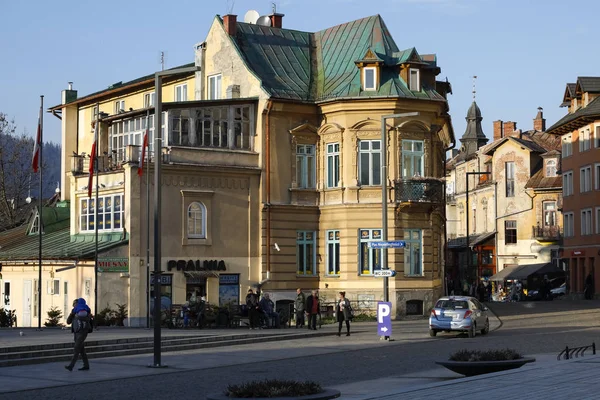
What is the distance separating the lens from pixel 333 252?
49500mm

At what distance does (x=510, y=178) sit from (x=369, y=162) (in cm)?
5270

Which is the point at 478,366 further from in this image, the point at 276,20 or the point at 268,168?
the point at 276,20

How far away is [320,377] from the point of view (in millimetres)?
23516

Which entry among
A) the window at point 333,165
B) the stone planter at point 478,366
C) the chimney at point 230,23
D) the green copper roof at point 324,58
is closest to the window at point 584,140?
the green copper roof at point 324,58

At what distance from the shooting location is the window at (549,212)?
311 ft

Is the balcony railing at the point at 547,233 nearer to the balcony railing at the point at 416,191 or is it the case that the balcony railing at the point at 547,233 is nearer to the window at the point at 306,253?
the balcony railing at the point at 416,191

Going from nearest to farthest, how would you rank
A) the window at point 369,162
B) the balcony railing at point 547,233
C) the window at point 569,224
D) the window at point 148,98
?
the window at point 369,162 < the window at point 148,98 < the window at point 569,224 < the balcony railing at point 547,233

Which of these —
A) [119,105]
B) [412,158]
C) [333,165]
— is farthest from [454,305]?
[119,105]

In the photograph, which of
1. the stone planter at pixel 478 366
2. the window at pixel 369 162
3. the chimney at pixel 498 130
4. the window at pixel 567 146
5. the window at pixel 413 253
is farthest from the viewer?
the chimney at pixel 498 130

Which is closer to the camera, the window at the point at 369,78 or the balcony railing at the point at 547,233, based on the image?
the window at the point at 369,78

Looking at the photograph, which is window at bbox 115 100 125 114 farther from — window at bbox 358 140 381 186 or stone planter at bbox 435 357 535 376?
stone planter at bbox 435 357 535 376

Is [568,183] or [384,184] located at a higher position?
[568,183]

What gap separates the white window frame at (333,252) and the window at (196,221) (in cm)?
597

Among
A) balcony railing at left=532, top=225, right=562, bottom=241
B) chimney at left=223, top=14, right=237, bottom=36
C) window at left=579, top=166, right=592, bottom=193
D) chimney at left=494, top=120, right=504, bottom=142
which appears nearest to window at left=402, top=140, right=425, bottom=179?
chimney at left=223, top=14, right=237, bottom=36
